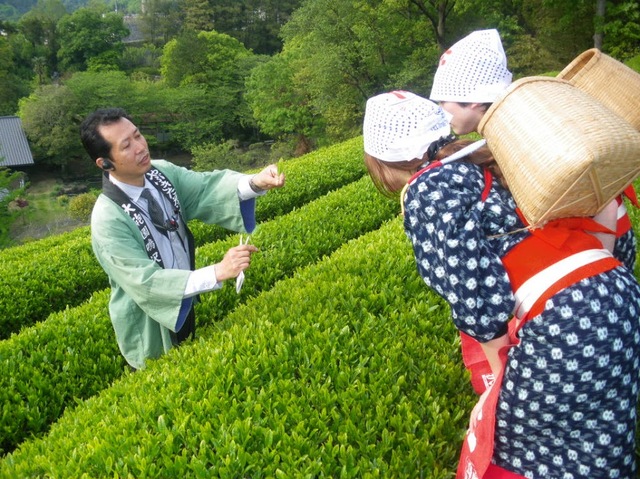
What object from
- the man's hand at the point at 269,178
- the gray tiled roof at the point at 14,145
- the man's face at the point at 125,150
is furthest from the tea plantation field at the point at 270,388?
the gray tiled roof at the point at 14,145

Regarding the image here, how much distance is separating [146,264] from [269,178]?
930 millimetres

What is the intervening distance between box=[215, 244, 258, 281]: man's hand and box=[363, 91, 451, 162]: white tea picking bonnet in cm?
107

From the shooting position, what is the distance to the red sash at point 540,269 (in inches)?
68.5

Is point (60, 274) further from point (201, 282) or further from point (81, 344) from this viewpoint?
point (201, 282)

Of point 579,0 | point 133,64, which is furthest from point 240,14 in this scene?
point 579,0

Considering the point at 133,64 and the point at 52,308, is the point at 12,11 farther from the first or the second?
A: the point at 52,308

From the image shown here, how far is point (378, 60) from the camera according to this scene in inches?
1118

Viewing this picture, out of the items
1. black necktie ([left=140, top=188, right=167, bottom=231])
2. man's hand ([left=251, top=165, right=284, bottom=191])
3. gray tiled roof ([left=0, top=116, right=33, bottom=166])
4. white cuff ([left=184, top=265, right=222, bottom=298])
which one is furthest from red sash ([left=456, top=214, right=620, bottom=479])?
gray tiled roof ([left=0, top=116, right=33, bottom=166])

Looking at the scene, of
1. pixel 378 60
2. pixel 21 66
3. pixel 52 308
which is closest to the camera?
pixel 52 308

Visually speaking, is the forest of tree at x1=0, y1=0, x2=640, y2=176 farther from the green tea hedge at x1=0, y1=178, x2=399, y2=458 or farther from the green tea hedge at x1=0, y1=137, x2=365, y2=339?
the green tea hedge at x1=0, y1=178, x2=399, y2=458

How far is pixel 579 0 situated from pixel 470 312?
19.7 metres

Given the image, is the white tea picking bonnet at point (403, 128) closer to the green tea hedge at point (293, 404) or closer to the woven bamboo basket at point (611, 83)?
the woven bamboo basket at point (611, 83)

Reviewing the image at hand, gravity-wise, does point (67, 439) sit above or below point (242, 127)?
above

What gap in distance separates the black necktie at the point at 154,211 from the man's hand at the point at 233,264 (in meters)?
0.73
